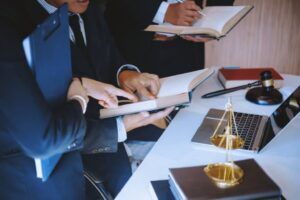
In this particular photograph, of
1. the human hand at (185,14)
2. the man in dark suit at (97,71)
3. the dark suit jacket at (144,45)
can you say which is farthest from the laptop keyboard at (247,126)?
the dark suit jacket at (144,45)

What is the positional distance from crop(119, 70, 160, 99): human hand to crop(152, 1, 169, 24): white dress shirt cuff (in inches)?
20.0

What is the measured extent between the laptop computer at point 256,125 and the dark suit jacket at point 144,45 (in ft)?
3.33

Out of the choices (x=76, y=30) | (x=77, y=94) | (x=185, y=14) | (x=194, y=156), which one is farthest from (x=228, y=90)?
(x=77, y=94)

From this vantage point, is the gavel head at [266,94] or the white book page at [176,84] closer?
the white book page at [176,84]

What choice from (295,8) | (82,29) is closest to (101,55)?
(82,29)

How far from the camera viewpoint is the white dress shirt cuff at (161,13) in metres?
2.28

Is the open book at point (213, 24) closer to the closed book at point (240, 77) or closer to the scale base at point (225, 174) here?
the closed book at point (240, 77)

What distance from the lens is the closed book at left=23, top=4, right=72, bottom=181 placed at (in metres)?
1.08

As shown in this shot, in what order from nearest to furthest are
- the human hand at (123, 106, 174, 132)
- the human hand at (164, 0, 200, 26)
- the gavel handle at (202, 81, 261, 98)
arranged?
the human hand at (123, 106, 174, 132) → the gavel handle at (202, 81, 261, 98) → the human hand at (164, 0, 200, 26)

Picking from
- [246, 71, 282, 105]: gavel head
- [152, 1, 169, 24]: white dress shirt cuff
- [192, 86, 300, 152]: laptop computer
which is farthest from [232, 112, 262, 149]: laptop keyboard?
[152, 1, 169, 24]: white dress shirt cuff

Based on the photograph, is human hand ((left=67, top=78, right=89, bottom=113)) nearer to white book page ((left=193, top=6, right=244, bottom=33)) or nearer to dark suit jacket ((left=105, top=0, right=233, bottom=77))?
white book page ((left=193, top=6, right=244, bottom=33))

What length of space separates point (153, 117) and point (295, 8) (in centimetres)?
231

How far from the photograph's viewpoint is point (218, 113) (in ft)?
5.34

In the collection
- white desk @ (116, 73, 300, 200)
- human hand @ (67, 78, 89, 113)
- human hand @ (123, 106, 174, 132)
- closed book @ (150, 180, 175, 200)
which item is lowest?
white desk @ (116, 73, 300, 200)
